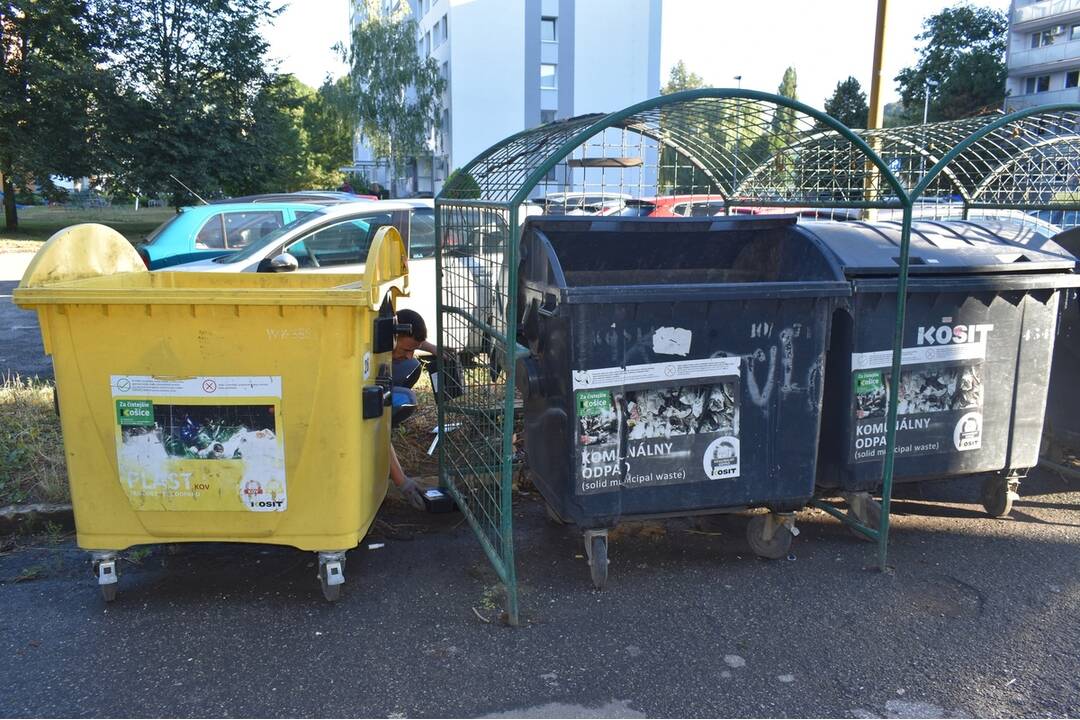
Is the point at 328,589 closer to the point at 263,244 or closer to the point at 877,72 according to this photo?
the point at 263,244

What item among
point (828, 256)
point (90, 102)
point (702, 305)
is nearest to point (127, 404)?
point (702, 305)

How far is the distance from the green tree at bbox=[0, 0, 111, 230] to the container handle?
22.8m

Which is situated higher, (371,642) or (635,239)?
(635,239)

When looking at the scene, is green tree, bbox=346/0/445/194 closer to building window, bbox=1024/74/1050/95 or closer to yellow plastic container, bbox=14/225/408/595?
building window, bbox=1024/74/1050/95

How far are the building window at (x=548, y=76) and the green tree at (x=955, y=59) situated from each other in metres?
25.2

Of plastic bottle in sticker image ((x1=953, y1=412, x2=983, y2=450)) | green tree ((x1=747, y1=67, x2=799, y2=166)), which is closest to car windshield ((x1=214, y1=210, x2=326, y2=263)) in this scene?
green tree ((x1=747, y1=67, x2=799, y2=166))

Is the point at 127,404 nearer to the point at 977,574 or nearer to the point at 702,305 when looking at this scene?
the point at 702,305

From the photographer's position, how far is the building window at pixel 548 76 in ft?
134

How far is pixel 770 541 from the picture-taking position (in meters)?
3.91

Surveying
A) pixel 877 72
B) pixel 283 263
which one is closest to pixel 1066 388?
pixel 877 72

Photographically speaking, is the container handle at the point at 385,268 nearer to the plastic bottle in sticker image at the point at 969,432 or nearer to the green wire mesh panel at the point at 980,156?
the green wire mesh panel at the point at 980,156

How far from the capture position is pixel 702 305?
11.6 feet

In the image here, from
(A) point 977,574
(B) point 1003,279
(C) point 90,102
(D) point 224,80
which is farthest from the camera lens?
(D) point 224,80

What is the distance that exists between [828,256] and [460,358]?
6.25 ft
